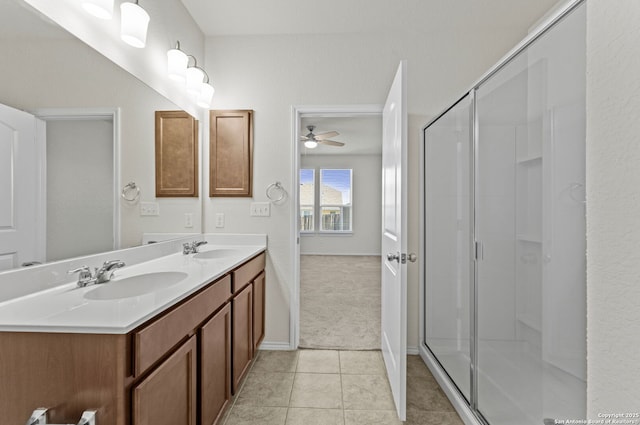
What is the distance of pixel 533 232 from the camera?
146 cm

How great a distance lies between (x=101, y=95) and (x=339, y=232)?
585cm

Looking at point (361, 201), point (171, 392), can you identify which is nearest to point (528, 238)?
point (171, 392)

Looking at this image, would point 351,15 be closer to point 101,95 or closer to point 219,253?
point 101,95

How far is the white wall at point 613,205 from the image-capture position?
477 millimetres

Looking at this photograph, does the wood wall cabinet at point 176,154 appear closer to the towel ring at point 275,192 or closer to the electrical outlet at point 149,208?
the electrical outlet at point 149,208

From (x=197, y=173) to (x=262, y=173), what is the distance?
52cm

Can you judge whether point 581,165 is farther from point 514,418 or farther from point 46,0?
point 46,0

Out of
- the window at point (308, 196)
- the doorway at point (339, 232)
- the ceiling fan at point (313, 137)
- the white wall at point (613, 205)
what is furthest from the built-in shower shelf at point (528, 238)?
the window at point (308, 196)

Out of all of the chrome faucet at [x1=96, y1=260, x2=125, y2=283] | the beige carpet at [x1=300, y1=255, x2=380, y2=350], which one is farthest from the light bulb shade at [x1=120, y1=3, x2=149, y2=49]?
the beige carpet at [x1=300, y1=255, x2=380, y2=350]

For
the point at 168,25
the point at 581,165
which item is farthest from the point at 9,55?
the point at 581,165

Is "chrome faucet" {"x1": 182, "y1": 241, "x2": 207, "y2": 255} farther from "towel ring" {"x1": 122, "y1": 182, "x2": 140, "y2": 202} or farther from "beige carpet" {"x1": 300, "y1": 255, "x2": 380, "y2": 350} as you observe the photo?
"beige carpet" {"x1": 300, "y1": 255, "x2": 380, "y2": 350}

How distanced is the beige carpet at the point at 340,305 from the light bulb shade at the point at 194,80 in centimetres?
221

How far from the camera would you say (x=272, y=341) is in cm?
244

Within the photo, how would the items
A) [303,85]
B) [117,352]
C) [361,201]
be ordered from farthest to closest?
[361,201] < [303,85] < [117,352]
